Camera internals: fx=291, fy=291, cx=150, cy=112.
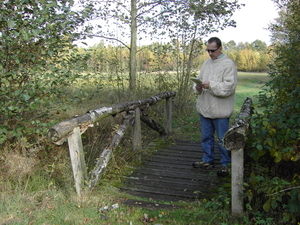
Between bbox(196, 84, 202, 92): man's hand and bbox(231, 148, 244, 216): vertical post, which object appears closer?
bbox(231, 148, 244, 216): vertical post

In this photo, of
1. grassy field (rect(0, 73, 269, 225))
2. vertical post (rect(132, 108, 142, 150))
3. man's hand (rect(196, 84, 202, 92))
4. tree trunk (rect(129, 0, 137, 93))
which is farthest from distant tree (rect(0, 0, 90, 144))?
tree trunk (rect(129, 0, 137, 93))

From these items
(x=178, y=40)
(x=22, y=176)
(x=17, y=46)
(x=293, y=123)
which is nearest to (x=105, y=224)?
(x=22, y=176)

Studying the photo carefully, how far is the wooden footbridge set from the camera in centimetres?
310

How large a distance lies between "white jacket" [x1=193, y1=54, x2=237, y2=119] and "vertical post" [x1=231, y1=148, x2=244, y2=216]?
1398 millimetres

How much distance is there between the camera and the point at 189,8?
8031 millimetres

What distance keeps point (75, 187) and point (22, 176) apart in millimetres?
790

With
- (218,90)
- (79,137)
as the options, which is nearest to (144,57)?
(218,90)

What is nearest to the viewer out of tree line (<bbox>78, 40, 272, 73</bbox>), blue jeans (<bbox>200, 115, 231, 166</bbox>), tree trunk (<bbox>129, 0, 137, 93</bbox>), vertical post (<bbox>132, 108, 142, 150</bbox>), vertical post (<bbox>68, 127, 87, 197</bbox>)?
vertical post (<bbox>68, 127, 87, 197</bbox>)

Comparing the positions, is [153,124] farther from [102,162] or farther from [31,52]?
[31,52]

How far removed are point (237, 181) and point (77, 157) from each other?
1.82 m

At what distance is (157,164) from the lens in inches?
202

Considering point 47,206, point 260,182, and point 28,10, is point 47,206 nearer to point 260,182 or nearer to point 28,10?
point 260,182

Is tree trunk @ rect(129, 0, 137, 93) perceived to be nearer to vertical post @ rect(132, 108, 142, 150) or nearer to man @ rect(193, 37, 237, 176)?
vertical post @ rect(132, 108, 142, 150)

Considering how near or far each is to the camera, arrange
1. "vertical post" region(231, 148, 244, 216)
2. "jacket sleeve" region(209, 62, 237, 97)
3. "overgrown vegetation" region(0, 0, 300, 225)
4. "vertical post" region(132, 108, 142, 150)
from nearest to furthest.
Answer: "overgrown vegetation" region(0, 0, 300, 225), "vertical post" region(231, 148, 244, 216), "jacket sleeve" region(209, 62, 237, 97), "vertical post" region(132, 108, 142, 150)
